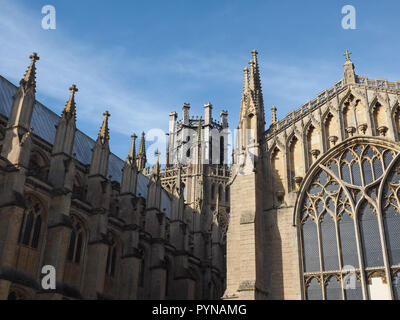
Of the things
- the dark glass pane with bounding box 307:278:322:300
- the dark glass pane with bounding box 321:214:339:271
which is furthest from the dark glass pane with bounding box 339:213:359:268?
the dark glass pane with bounding box 307:278:322:300

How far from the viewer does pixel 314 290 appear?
2120cm

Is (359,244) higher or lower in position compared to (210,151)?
lower

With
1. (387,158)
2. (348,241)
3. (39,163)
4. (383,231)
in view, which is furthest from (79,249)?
(387,158)

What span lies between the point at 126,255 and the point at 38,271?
822 cm

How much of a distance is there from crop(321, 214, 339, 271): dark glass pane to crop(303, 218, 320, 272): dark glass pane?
366 millimetres

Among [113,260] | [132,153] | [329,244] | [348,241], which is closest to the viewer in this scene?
[348,241]

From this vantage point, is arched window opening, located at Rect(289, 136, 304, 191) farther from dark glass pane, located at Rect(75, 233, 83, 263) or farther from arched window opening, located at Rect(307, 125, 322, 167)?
dark glass pane, located at Rect(75, 233, 83, 263)

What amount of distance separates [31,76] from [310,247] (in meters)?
20.2

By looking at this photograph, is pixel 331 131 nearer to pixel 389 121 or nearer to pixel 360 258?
pixel 389 121

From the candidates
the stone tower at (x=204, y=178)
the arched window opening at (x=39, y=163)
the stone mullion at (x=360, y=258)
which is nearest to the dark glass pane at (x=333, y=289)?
the stone mullion at (x=360, y=258)

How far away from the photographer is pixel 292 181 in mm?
24000

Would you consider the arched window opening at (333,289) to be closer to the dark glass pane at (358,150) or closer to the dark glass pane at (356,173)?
the dark glass pane at (356,173)
